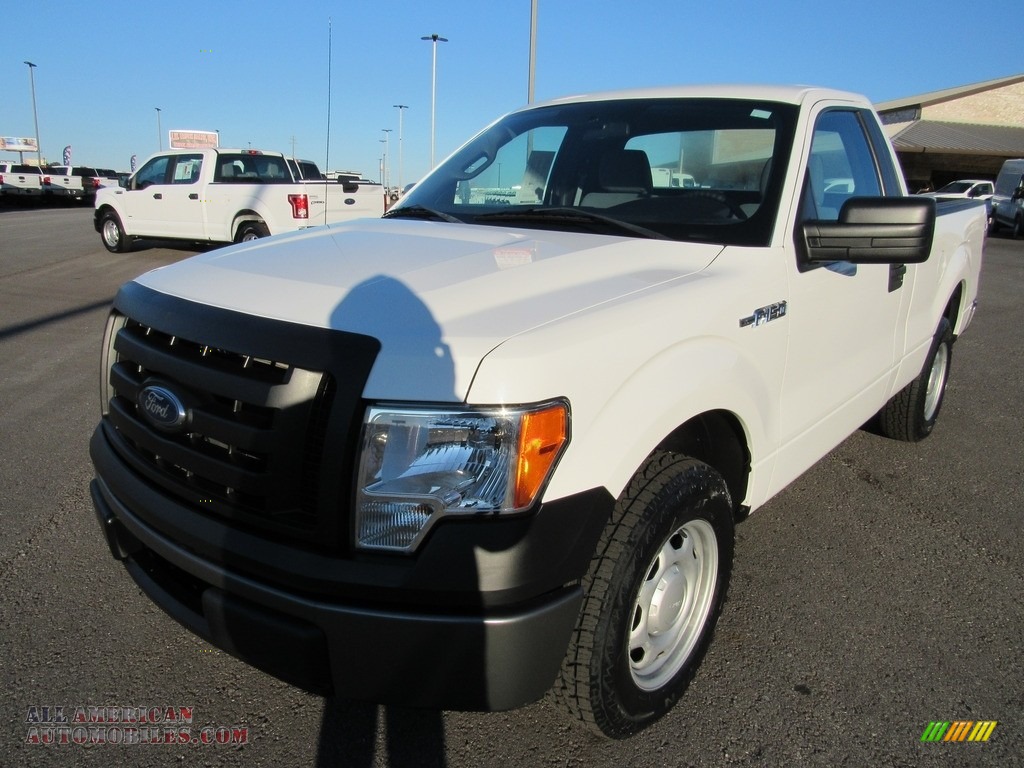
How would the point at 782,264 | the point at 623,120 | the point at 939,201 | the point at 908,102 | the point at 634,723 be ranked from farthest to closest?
the point at 908,102, the point at 939,201, the point at 623,120, the point at 782,264, the point at 634,723

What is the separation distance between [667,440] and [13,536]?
2903 millimetres

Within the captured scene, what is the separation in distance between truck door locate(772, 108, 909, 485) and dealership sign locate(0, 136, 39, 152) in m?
73.0

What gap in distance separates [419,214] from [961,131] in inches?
1811

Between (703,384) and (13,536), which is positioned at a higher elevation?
(703,384)

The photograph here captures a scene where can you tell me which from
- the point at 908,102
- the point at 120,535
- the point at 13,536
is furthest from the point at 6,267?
the point at 908,102

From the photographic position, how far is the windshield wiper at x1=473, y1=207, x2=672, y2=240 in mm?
2693

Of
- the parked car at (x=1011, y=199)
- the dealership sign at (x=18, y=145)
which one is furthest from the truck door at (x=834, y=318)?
the dealership sign at (x=18, y=145)

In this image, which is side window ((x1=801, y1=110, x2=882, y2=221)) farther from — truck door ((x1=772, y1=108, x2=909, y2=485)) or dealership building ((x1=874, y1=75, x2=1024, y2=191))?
dealership building ((x1=874, y1=75, x2=1024, y2=191))

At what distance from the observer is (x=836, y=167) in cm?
326

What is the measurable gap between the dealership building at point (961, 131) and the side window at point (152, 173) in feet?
115

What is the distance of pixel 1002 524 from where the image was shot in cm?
364

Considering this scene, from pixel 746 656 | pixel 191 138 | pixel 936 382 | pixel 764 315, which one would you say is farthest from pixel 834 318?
pixel 191 138

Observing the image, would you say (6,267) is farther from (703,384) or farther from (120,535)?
(703,384)

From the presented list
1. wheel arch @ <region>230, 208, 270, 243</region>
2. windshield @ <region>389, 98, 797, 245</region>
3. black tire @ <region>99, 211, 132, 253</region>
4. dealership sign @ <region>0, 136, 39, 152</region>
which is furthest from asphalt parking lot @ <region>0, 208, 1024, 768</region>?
dealership sign @ <region>0, 136, 39, 152</region>
